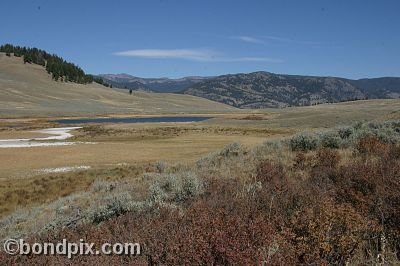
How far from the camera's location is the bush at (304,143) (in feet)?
50.6

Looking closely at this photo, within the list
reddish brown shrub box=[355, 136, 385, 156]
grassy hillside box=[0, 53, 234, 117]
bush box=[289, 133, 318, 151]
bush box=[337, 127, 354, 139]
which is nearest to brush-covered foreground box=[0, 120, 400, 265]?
reddish brown shrub box=[355, 136, 385, 156]

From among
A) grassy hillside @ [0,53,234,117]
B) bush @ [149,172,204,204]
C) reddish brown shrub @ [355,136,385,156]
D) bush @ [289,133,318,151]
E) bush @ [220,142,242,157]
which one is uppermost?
reddish brown shrub @ [355,136,385,156]

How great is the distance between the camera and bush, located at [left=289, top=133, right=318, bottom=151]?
1541cm

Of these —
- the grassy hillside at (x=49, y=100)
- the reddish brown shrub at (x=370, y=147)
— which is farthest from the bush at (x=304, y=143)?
the grassy hillside at (x=49, y=100)

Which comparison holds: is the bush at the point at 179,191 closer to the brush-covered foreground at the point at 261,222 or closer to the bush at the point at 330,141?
the brush-covered foreground at the point at 261,222

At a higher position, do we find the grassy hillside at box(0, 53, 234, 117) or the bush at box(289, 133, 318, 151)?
the bush at box(289, 133, 318, 151)

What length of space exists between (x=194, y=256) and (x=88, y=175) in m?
21.1

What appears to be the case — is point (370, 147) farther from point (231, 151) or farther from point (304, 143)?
point (231, 151)

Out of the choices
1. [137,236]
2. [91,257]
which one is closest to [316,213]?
[137,236]

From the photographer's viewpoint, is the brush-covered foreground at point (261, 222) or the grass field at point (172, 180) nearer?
the brush-covered foreground at point (261, 222)

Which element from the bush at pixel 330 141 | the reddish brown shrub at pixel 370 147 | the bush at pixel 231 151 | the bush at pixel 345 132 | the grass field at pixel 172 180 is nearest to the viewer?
the grass field at pixel 172 180

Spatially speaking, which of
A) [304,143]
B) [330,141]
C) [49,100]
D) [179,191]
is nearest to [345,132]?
[330,141]

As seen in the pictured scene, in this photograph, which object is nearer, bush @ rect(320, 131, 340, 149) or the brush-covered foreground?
the brush-covered foreground

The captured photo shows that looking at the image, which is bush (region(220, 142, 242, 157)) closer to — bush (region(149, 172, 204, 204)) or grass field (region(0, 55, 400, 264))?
grass field (region(0, 55, 400, 264))
